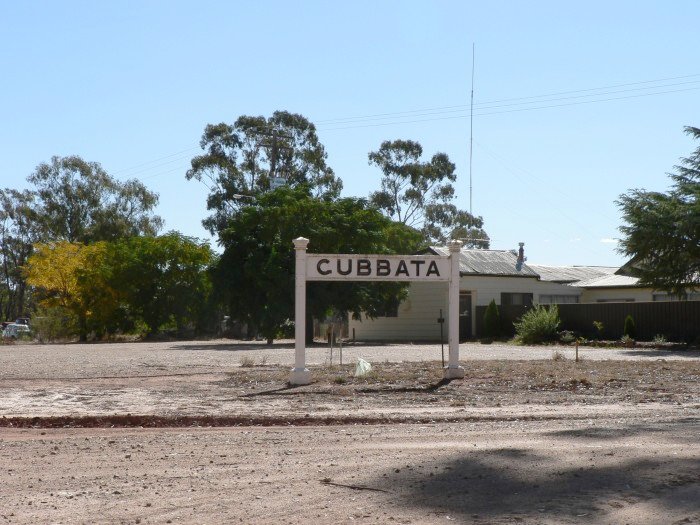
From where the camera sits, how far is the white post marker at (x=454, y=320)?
19.2 metres

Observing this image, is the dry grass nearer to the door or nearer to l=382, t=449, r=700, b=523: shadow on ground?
l=382, t=449, r=700, b=523: shadow on ground

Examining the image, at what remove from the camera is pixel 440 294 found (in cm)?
4709

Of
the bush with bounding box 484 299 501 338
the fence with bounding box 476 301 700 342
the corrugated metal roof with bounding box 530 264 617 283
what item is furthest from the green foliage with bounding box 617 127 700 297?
the corrugated metal roof with bounding box 530 264 617 283

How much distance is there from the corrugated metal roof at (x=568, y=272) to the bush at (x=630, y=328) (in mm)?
13248

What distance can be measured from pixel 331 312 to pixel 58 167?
127ft

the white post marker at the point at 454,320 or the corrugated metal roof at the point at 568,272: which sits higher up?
the corrugated metal roof at the point at 568,272

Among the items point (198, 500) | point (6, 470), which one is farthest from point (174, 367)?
point (198, 500)

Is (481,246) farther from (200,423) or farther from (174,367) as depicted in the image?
(200,423)

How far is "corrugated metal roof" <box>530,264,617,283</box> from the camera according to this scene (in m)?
53.6

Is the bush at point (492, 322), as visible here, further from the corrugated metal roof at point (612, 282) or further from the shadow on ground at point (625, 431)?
the shadow on ground at point (625, 431)

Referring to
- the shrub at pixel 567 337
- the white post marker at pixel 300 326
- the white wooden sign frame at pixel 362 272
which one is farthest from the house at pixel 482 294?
the white post marker at pixel 300 326

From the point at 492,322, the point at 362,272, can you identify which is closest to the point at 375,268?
the point at 362,272

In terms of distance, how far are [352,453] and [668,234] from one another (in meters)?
28.8

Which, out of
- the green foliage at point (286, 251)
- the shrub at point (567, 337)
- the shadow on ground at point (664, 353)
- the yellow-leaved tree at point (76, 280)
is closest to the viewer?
the shadow on ground at point (664, 353)
